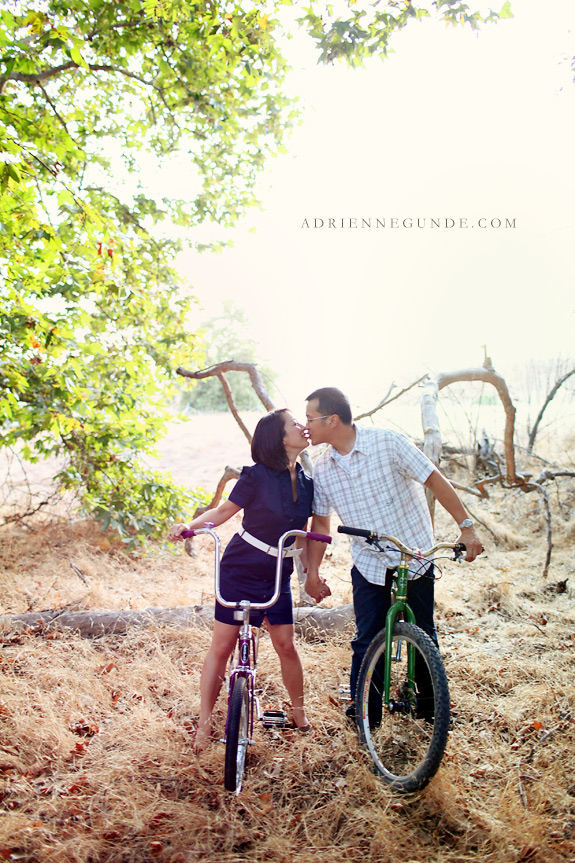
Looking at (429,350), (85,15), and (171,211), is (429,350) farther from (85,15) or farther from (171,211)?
(85,15)

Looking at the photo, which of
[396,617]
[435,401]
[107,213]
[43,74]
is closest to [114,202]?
[107,213]

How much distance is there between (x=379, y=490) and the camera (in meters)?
2.89

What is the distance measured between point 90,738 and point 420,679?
1784 millimetres

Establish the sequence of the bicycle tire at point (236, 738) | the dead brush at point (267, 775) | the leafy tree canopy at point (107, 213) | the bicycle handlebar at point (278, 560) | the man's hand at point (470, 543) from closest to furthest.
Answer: the dead brush at point (267, 775) < the bicycle tire at point (236, 738) < the bicycle handlebar at point (278, 560) < the man's hand at point (470, 543) < the leafy tree canopy at point (107, 213)

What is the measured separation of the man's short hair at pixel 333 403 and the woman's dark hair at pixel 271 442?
20cm

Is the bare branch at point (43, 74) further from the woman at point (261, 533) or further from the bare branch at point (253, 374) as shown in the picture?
the woman at point (261, 533)

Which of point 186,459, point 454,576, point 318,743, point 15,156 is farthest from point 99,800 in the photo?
point 186,459

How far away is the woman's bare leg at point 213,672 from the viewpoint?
2.84m

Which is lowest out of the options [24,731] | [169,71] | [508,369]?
[24,731]

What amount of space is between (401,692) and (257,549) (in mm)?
924

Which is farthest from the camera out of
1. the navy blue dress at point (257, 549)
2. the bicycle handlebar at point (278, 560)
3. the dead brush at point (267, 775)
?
the navy blue dress at point (257, 549)

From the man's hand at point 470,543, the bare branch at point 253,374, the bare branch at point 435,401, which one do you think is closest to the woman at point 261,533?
the man's hand at point 470,543

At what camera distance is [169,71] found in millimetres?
4723

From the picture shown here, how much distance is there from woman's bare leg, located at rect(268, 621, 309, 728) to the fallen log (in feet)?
4.41
